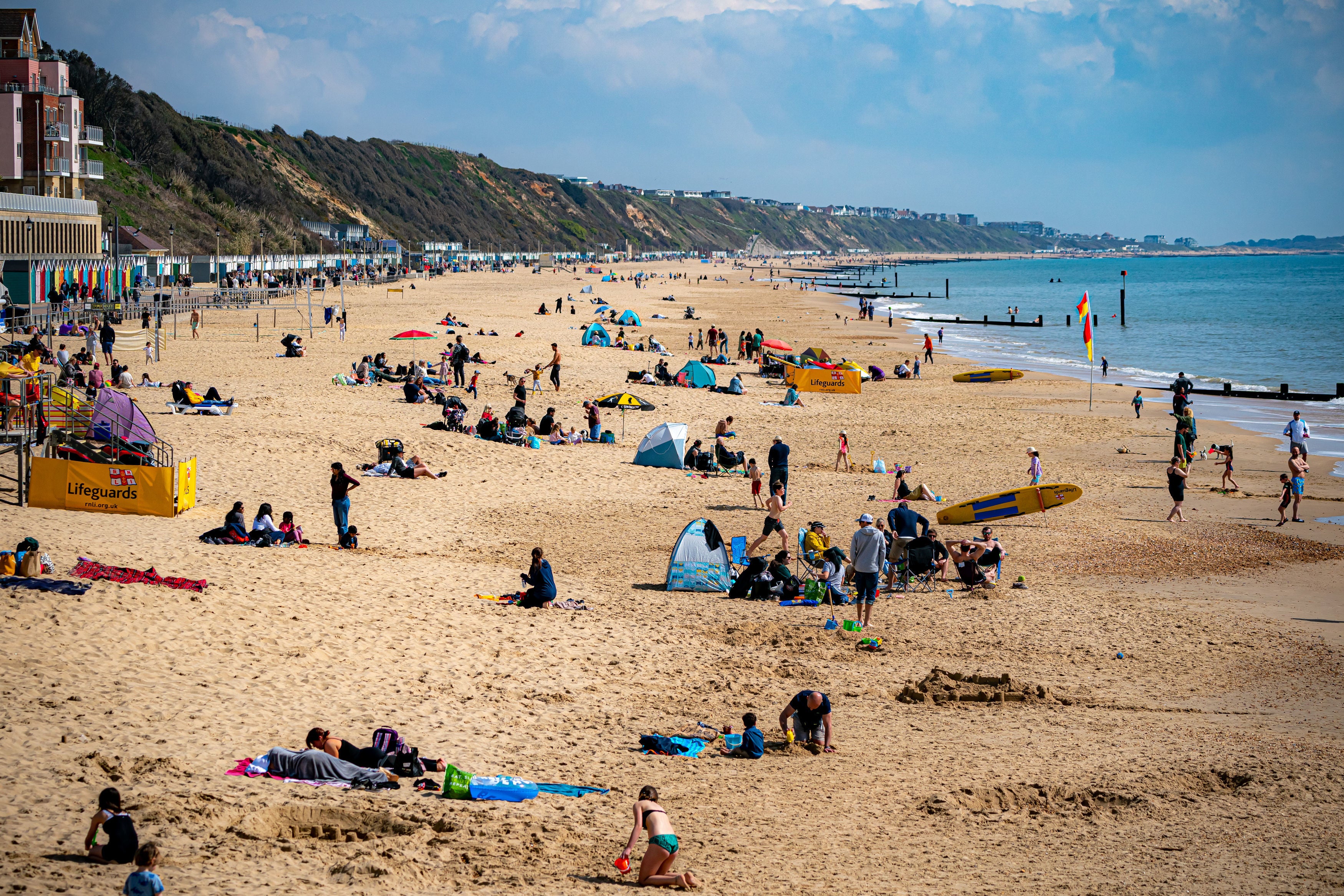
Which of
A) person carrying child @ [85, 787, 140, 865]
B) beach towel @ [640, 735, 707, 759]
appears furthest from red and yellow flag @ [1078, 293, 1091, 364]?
person carrying child @ [85, 787, 140, 865]

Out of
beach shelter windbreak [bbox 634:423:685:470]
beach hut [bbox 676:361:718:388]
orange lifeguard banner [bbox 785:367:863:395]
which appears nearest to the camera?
beach shelter windbreak [bbox 634:423:685:470]

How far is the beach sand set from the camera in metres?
6.88

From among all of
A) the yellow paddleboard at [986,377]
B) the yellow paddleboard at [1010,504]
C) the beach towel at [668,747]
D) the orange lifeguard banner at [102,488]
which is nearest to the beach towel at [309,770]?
the beach towel at [668,747]

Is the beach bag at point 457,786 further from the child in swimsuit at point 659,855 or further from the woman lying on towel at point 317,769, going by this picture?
the child in swimsuit at point 659,855

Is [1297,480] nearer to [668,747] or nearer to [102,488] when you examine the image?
[668,747]

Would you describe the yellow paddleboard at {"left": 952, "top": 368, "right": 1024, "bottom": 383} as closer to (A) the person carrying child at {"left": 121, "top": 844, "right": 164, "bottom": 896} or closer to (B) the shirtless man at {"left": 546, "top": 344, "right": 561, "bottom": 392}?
(B) the shirtless man at {"left": 546, "top": 344, "right": 561, "bottom": 392}

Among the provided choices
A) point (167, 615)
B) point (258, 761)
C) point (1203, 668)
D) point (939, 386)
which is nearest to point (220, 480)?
point (167, 615)

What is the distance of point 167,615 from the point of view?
10.3 metres

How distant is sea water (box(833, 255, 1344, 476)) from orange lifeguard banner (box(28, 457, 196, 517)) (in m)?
22.0

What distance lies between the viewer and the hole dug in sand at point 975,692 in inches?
396

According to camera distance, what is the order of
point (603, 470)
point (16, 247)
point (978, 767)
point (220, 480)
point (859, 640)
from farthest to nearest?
point (16, 247)
point (603, 470)
point (220, 480)
point (859, 640)
point (978, 767)

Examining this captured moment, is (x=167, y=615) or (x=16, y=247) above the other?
(x=16, y=247)

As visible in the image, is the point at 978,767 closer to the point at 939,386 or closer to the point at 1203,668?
the point at 1203,668

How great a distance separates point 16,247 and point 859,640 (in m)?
45.8
